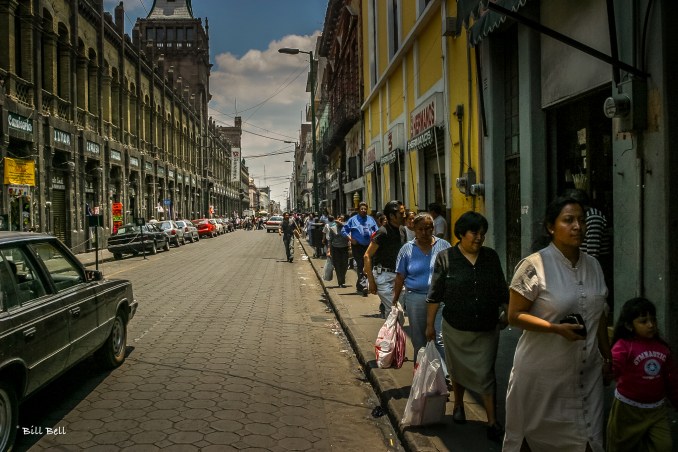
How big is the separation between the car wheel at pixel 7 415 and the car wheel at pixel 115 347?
2.11 m

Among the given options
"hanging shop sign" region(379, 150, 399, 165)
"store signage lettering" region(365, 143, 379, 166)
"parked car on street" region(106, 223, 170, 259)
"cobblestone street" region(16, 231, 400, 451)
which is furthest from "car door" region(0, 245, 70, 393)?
"parked car on street" region(106, 223, 170, 259)

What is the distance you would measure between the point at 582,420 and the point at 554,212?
112 centimetres

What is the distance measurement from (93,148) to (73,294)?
87.9 feet

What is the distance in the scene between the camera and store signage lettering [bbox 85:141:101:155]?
94.1 ft

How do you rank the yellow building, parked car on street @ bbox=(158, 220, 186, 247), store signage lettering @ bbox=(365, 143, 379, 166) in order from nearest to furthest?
the yellow building → store signage lettering @ bbox=(365, 143, 379, 166) → parked car on street @ bbox=(158, 220, 186, 247)

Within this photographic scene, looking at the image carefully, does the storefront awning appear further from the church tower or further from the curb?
the church tower

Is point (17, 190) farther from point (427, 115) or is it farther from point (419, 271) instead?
point (419, 271)

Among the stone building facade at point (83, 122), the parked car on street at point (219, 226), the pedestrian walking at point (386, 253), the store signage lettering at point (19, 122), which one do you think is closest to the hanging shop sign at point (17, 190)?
the stone building facade at point (83, 122)

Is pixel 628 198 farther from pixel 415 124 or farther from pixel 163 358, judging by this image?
pixel 415 124

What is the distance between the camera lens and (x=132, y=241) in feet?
81.0

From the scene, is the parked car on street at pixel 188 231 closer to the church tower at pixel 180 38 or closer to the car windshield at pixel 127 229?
the car windshield at pixel 127 229

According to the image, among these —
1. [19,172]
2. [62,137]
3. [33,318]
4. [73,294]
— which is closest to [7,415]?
[33,318]

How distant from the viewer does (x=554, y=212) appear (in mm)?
3125

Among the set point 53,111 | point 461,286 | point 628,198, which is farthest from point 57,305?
point 53,111
